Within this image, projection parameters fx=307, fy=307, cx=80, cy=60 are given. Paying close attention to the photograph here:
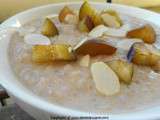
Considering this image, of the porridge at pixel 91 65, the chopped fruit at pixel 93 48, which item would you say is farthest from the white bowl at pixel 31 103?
the chopped fruit at pixel 93 48

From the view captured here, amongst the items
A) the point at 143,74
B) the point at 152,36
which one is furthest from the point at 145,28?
the point at 143,74

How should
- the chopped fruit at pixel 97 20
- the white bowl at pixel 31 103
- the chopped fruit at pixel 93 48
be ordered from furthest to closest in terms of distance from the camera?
the chopped fruit at pixel 97 20, the chopped fruit at pixel 93 48, the white bowl at pixel 31 103

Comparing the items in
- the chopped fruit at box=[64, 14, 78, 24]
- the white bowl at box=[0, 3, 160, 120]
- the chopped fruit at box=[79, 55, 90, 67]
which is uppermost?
the chopped fruit at box=[64, 14, 78, 24]

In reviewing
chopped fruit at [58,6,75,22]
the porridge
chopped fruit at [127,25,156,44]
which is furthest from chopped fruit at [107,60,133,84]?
chopped fruit at [58,6,75,22]

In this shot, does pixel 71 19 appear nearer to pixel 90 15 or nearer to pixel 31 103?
pixel 90 15

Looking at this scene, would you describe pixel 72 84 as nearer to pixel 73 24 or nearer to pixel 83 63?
pixel 83 63

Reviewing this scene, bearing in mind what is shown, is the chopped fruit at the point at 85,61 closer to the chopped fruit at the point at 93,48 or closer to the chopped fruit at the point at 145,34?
the chopped fruit at the point at 93,48

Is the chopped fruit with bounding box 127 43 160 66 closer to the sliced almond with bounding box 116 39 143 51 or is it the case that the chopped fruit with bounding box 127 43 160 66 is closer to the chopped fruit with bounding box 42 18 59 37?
the sliced almond with bounding box 116 39 143 51
